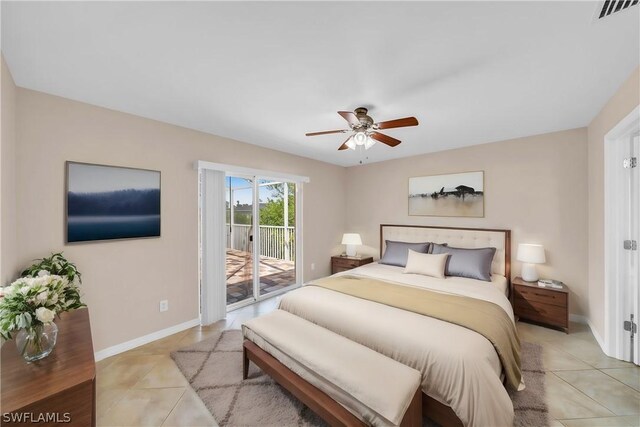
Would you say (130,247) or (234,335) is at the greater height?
(130,247)

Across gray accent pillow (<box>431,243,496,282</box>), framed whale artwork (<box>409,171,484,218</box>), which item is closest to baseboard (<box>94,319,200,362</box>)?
gray accent pillow (<box>431,243,496,282</box>)

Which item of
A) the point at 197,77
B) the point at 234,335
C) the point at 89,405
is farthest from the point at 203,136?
the point at 89,405

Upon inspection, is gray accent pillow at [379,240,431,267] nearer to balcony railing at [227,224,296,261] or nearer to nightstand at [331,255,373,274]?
nightstand at [331,255,373,274]

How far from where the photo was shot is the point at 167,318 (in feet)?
9.77

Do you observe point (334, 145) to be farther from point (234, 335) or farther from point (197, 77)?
point (234, 335)

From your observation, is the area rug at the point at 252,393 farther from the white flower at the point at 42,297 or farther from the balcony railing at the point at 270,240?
the balcony railing at the point at 270,240

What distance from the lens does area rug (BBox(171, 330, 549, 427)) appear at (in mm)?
1767

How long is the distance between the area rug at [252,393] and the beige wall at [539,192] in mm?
1310

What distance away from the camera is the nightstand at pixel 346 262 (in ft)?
15.6

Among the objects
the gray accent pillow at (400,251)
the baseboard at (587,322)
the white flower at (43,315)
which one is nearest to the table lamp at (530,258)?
the baseboard at (587,322)

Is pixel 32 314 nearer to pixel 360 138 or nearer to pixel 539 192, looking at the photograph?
pixel 360 138

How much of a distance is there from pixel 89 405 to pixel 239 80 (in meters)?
2.15

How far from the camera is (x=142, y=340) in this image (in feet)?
9.07

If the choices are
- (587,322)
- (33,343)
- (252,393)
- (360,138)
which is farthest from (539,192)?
(33,343)
